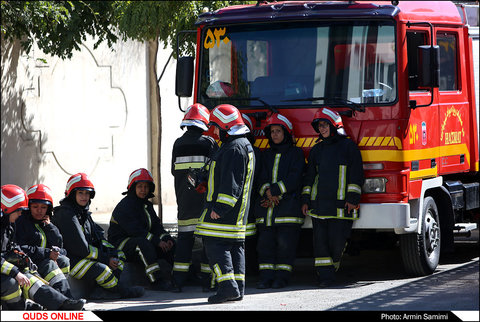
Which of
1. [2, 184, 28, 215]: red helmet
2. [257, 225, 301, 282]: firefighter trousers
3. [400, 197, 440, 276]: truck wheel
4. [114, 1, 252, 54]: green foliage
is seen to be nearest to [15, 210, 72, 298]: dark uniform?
[2, 184, 28, 215]: red helmet

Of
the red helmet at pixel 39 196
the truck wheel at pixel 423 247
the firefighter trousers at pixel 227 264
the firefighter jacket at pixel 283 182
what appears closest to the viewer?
the red helmet at pixel 39 196

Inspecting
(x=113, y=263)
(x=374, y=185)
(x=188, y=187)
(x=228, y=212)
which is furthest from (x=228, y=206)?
(x=374, y=185)

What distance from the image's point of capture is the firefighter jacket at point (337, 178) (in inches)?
359

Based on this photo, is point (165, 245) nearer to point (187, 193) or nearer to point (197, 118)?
point (187, 193)

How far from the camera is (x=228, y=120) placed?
853 cm

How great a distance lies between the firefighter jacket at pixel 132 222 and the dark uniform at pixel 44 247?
1.16 m

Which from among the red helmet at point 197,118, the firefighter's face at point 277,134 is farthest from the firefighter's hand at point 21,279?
the firefighter's face at point 277,134

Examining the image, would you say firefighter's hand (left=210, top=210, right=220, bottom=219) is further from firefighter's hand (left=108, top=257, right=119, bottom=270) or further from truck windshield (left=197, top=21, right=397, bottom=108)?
truck windshield (left=197, top=21, right=397, bottom=108)

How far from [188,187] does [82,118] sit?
20.9ft

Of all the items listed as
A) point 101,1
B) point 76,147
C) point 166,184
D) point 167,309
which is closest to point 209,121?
point 167,309

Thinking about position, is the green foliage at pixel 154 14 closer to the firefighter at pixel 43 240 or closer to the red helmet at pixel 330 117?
the red helmet at pixel 330 117

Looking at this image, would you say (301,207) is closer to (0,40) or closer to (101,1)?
(101,1)

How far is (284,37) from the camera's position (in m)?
9.62

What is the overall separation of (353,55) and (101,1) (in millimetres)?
4048
